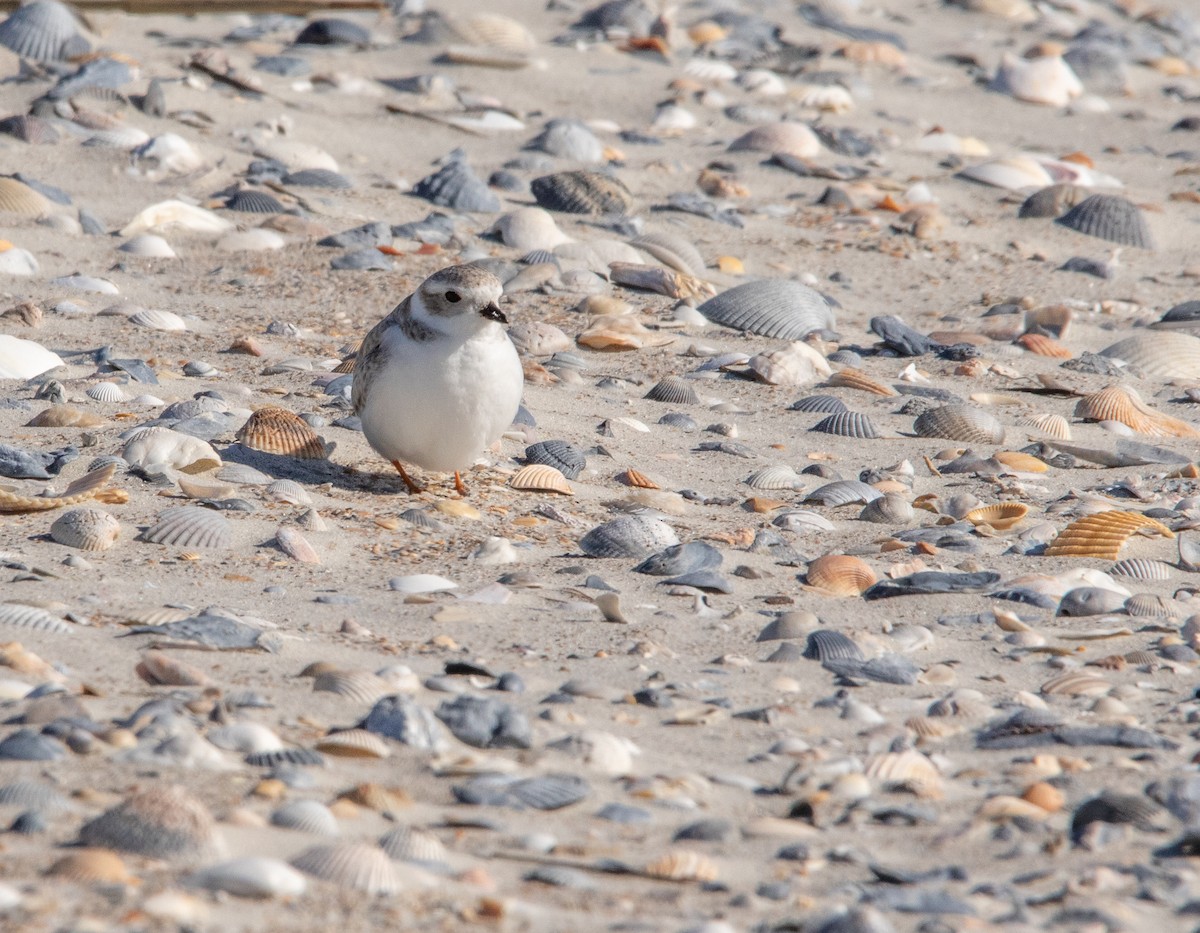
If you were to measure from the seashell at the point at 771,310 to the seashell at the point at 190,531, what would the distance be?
10.2 ft

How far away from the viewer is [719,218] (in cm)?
818

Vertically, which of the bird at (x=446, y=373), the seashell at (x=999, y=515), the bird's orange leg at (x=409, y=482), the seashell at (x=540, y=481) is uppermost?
the bird at (x=446, y=373)

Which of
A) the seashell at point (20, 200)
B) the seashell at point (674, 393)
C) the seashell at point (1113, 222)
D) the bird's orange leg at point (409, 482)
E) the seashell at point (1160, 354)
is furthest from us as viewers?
the seashell at point (1113, 222)

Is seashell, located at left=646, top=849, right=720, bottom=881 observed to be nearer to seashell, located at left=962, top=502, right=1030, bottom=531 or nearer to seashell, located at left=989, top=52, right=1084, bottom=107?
seashell, located at left=962, top=502, right=1030, bottom=531

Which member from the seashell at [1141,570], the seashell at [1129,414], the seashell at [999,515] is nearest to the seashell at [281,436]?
the seashell at [999,515]

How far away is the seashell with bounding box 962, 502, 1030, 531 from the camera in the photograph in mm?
4961

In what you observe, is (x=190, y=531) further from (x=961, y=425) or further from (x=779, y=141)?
(x=779, y=141)

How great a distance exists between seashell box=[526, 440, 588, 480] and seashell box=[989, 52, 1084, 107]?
21.2 feet

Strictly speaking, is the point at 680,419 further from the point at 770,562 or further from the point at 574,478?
the point at 770,562

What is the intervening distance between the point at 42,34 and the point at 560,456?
18.4ft

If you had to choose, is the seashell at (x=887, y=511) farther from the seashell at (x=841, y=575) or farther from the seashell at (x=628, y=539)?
the seashell at (x=628, y=539)

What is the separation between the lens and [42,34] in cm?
917

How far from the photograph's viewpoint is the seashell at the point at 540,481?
5148 millimetres

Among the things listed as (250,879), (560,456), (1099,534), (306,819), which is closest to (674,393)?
(560,456)
